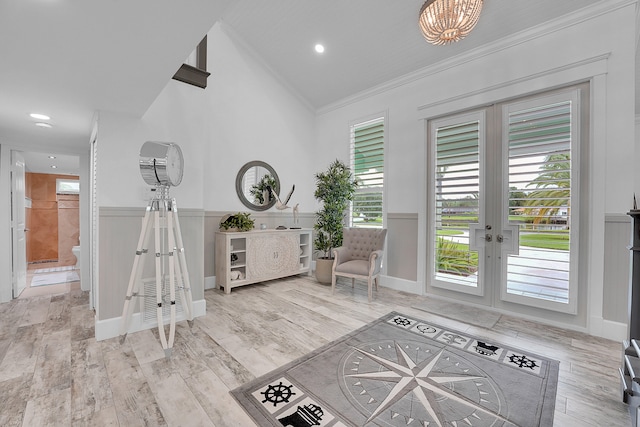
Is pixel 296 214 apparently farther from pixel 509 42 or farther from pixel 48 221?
pixel 48 221

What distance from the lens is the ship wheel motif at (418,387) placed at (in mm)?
1629

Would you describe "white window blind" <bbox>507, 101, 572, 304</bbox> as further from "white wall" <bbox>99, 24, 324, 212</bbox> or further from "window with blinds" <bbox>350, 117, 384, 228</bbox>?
"white wall" <bbox>99, 24, 324, 212</bbox>

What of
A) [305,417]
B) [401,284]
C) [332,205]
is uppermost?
[332,205]

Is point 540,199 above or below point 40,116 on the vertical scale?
below

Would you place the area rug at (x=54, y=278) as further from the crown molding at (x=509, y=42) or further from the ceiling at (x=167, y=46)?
the crown molding at (x=509, y=42)

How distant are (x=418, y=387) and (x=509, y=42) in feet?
12.5

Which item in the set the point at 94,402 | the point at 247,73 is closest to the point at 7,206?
the point at 94,402

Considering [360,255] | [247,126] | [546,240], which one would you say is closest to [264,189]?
[247,126]

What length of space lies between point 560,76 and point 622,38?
1.60ft

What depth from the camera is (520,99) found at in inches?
125

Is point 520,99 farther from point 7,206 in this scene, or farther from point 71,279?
point 71,279

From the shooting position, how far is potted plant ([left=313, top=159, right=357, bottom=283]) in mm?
4527

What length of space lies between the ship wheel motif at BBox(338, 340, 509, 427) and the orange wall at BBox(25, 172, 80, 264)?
7068mm

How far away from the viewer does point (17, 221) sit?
12.0ft
